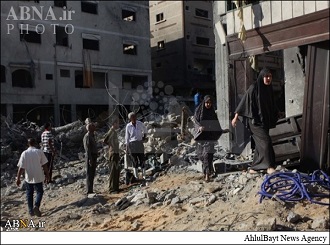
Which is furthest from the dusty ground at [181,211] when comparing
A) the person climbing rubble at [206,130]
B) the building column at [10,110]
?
the building column at [10,110]

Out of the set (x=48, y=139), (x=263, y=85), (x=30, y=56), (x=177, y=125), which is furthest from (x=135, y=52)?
(x=263, y=85)

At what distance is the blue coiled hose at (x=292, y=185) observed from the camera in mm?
4355

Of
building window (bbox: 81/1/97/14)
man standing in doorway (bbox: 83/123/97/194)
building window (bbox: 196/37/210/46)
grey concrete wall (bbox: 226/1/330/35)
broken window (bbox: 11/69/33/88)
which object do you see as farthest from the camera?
building window (bbox: 196/37/210/46)

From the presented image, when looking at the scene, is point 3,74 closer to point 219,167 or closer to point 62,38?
point 62,38

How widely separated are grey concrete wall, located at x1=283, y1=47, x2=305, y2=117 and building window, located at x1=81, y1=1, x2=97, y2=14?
18330mm

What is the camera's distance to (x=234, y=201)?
483 cm

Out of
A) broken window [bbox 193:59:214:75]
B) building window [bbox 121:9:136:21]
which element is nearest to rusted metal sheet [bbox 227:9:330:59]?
building window [bbox 121:9:136:21]

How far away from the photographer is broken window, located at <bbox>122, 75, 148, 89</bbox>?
25.3 m

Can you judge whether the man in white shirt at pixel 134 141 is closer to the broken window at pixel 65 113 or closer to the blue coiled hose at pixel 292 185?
the blue coiled hose at pixel 292 185

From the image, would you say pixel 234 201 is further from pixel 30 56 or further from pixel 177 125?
pixel 30 56

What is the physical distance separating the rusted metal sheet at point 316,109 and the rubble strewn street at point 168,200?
0.52 metres

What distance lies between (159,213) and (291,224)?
5.92ft

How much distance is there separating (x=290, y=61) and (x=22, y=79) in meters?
17.6

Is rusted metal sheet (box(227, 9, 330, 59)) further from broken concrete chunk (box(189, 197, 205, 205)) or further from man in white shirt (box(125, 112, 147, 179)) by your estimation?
broken concrete chunk (box(189, 197, 205, 205))
